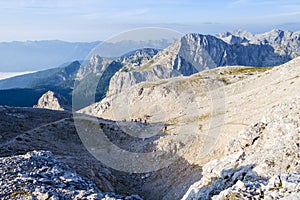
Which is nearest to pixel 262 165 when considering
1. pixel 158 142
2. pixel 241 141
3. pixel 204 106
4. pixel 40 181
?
pixel 241 141

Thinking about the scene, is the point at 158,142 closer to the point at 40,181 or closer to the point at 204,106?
the point at 40,181

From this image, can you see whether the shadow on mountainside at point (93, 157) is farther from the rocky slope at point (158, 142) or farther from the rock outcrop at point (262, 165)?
the rock outcrop at point (262, 165)

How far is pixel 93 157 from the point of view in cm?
4753

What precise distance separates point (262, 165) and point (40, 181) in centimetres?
1553

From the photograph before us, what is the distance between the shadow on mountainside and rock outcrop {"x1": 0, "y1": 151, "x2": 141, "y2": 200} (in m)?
7.96

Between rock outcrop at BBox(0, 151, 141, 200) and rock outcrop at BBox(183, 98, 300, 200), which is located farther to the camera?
rock outcrop at BBox(0, 151, 141, 200)

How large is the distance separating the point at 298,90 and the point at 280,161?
1271 inches

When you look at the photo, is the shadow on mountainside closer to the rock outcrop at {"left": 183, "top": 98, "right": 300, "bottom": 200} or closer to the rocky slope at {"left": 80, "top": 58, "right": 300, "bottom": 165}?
the rocky slope at {"left": 80, "top": 58, "right": 300, "bottom": 165}

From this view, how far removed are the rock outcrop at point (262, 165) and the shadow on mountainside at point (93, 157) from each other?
934cm

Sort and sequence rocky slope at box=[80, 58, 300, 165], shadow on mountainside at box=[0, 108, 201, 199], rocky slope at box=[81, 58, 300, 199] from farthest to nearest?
rocky slope at box=[80, 58, 300, 165]
shadow on mountainside at box=[0, 108, 201, 199]
rocky slope at box=[81, 58, 300, 199]

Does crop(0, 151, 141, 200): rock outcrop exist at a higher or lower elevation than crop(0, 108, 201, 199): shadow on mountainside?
higher

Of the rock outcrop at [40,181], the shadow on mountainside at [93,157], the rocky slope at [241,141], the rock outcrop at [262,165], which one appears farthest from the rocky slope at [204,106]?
the rock outcrop at [40,181]

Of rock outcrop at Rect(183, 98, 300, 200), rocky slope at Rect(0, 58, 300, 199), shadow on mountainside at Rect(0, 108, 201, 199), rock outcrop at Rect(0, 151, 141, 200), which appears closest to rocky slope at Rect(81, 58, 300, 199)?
rock outcrop at Rect(183, 98, 300, 200)

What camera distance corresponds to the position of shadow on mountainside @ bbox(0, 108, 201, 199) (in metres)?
36.2
